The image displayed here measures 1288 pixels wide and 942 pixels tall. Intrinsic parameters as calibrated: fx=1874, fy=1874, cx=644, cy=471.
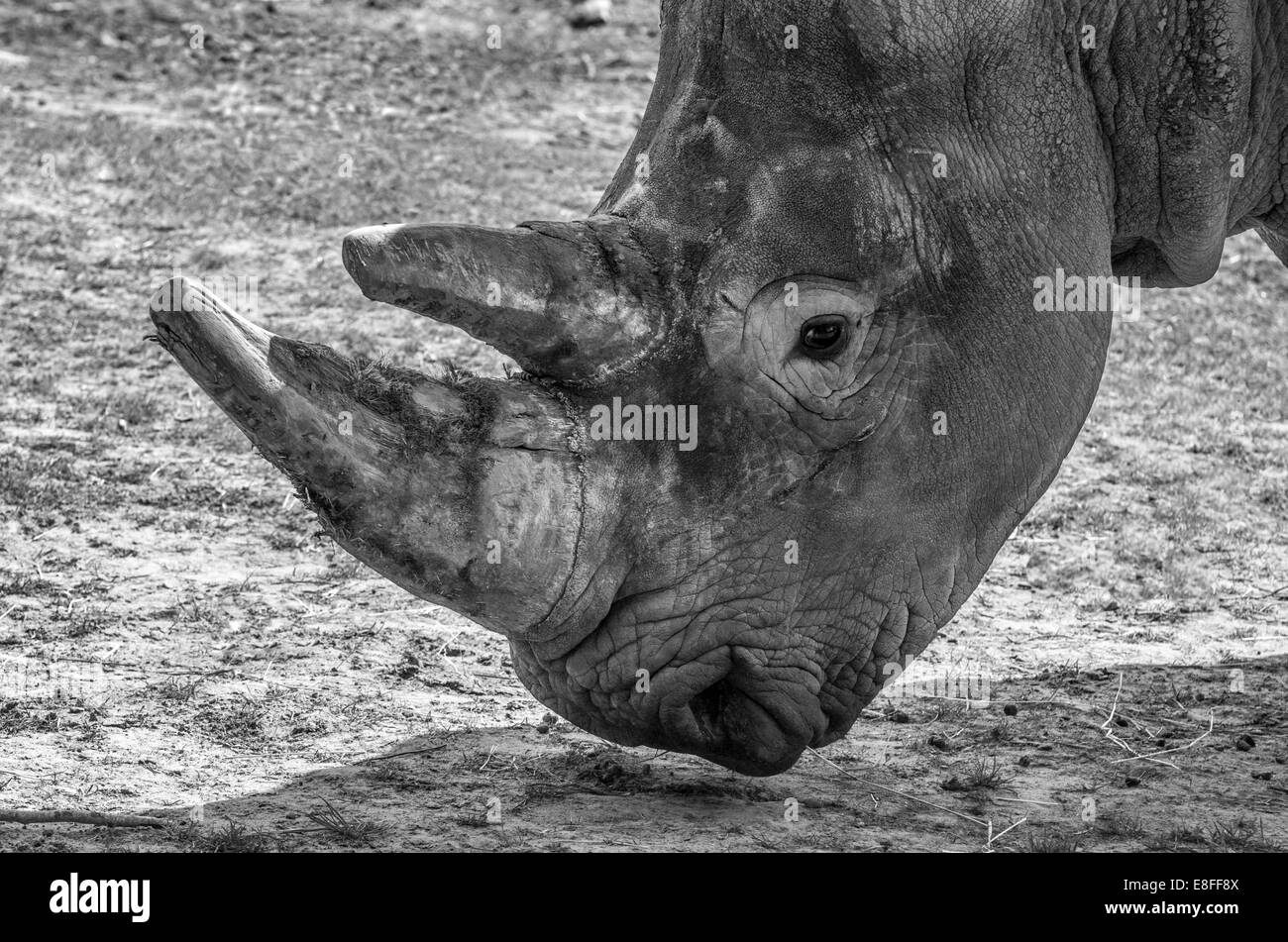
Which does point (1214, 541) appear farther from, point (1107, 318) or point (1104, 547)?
point (1107, 318)

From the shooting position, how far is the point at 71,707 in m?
5.54

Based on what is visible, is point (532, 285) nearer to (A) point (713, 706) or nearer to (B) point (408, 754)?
(A) point (713, 706)

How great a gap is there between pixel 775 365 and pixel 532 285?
2.10ft

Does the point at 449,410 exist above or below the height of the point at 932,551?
above

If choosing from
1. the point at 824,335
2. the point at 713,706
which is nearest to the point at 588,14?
the point at 824,335

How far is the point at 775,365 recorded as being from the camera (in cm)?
450

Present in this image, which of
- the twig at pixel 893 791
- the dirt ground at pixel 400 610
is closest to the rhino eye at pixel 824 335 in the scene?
the twig at pixel 893 791

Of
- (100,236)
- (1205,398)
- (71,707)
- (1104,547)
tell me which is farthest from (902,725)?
(100,236)

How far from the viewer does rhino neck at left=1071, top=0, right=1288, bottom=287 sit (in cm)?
485

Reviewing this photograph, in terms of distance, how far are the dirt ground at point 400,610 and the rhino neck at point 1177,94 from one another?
1673mm

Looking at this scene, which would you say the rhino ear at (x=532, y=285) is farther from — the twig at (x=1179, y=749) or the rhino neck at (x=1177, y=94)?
the twig at (x=1179, y=749)

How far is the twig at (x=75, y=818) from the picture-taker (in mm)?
4754
